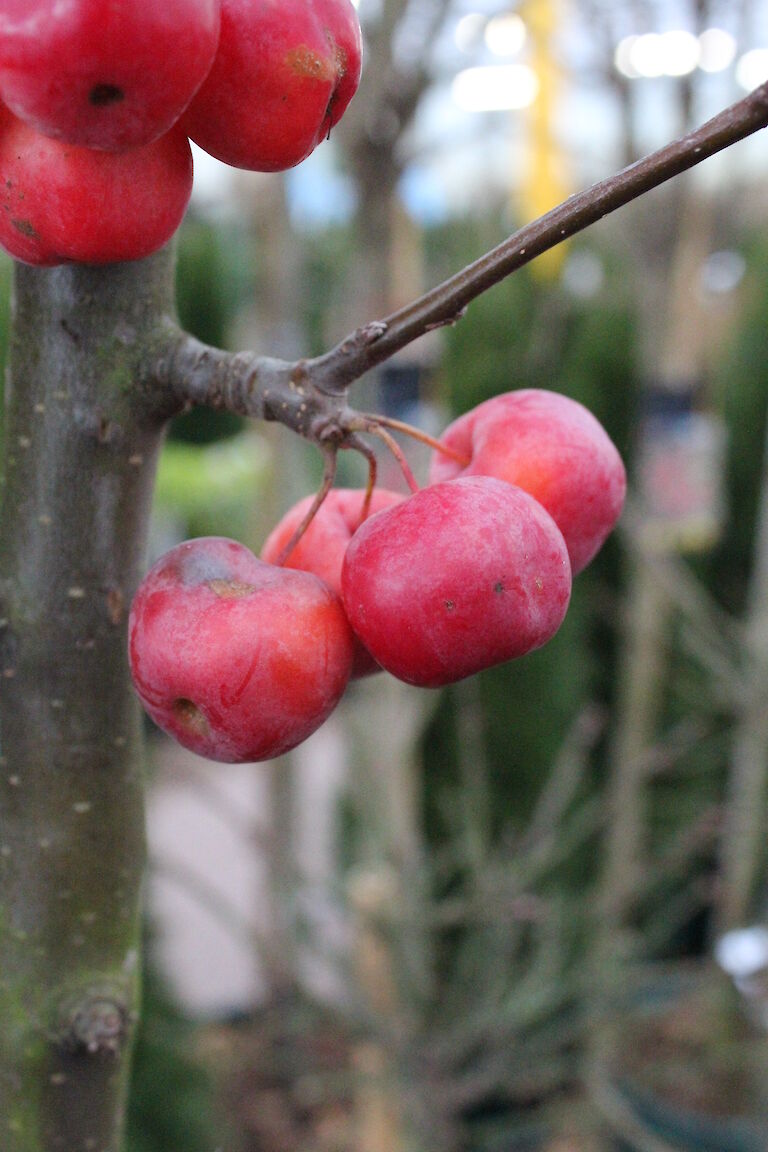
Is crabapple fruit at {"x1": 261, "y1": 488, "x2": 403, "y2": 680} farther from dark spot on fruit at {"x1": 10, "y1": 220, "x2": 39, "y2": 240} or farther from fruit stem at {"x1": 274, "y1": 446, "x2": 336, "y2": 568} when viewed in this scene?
dark spot on fruit at {"x1": 10, "y1": 220, "x2": 39, "y2": 240}

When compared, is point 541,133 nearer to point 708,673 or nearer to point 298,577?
point 708,673

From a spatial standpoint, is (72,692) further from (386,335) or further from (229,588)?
(386,335)

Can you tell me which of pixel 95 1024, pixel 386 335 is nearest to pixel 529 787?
pixel 95 1024

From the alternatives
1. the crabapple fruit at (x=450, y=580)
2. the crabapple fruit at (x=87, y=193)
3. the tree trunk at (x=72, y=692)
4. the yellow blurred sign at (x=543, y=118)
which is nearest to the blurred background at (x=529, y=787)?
the yellow blurred sign at (x=543, y=118)

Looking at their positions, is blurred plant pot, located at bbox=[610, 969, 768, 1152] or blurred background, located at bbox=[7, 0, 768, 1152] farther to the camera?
blurred plant pot, located at bbox=[610, 969, 768, 1152]

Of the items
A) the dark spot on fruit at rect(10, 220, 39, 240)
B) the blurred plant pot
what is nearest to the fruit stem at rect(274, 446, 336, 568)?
the dark spot on fruit at rect(10, 220, 39, 240)

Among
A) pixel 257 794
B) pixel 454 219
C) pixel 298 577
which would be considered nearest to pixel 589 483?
pixel 298 577

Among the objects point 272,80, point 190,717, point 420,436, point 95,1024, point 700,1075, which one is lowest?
point 700,1075
